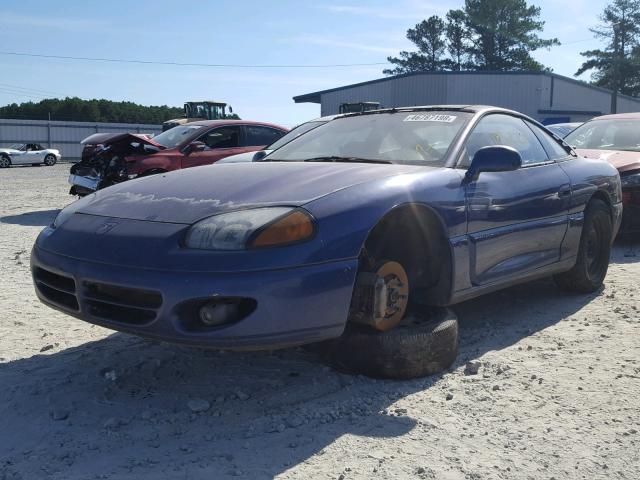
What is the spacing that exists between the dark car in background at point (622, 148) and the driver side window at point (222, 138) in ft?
16.4

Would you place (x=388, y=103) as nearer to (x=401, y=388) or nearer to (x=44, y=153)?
(x=44, y=153)

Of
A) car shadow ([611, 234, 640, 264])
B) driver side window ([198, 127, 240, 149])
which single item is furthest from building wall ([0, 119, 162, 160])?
car shadow ([611, 234, 640, 264])

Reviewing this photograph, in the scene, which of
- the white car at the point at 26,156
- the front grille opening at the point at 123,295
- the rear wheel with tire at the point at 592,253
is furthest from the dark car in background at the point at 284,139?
the white car at the point at 26,156

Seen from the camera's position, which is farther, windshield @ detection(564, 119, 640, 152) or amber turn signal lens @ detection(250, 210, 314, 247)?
windshield @ detection(564, 119, 640, 152)

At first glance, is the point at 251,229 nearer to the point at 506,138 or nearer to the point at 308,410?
the point at 308,410

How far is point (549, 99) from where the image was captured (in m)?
34.9

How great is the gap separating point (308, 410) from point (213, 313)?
61 cm

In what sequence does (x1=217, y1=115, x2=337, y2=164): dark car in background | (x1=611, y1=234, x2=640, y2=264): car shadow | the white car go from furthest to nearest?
the white car → (x1=611, y1=234, x2=640, y2=264): car shadow → (x1=217, y1=115, x2=337, y2=164): dark car in background

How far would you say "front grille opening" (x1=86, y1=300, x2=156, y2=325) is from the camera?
273 cm

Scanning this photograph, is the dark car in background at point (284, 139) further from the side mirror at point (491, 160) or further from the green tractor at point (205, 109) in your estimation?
the green tractor at point (205, 109)

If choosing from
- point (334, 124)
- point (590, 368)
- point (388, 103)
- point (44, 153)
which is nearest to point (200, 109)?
point (44, 153)

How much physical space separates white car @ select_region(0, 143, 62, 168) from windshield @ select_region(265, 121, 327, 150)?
1040 inches

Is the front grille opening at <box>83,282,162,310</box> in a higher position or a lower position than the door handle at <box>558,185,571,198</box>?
lower

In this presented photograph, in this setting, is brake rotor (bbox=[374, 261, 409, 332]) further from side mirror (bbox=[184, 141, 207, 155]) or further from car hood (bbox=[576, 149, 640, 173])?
side mirror (bbox=[184, 141, 207, 155])
